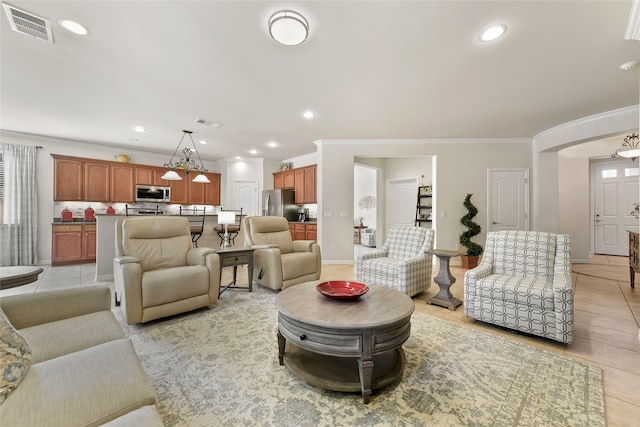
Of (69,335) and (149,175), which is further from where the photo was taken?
(149,175)

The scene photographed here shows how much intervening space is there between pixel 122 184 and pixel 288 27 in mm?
6088

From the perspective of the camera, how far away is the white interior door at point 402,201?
725 centimetres

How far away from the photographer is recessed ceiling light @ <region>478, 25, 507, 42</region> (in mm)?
2068

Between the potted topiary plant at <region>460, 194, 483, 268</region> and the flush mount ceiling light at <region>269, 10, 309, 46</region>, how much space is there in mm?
4340

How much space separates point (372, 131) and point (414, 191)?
10.2ft

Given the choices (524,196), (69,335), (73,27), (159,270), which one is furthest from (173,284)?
(524,196)

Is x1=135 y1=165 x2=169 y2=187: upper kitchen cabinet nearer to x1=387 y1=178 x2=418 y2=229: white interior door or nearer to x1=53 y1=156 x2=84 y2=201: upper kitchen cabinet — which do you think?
x1=53 y1=156 x2=84 y2=201: upper kitchen cabinet

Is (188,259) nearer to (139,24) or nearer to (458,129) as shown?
(139,24)

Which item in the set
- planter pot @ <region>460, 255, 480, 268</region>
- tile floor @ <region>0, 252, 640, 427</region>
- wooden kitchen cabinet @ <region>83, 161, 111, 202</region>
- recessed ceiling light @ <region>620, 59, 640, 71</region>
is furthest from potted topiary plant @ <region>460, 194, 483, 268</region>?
wooden kitchen cabinet @ <region>83, 161, 111, 202</region>

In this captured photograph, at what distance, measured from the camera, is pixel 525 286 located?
228cm

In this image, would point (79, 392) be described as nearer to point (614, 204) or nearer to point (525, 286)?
point (525, 286)

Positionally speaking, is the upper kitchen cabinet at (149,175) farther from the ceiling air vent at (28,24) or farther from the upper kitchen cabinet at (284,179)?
the ceiling air vent at (28,24)

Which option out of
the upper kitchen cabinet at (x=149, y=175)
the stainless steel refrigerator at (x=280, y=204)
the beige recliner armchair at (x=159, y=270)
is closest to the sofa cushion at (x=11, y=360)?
the beige recliner armchair at (x=159, y=270)

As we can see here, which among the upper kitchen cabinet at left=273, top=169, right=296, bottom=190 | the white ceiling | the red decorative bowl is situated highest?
the white ceiling
